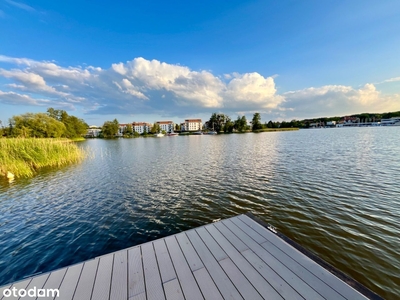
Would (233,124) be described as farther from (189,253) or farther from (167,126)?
(189,253)

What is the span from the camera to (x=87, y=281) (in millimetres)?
2459

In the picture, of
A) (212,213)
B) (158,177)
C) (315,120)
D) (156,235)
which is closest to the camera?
(156,235)

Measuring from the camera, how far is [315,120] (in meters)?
126

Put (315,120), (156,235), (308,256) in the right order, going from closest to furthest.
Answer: (308,256), (156,235), (315,120)

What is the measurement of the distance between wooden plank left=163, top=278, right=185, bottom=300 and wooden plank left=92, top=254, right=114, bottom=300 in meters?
0.76

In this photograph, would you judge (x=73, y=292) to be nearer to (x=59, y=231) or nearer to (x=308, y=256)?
(x=308, y=256)

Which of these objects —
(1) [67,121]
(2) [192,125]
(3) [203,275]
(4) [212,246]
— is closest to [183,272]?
(3) [203,275]

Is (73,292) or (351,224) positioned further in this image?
(351,224)

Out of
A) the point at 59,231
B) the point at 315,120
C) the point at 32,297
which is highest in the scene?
the point at 315,120

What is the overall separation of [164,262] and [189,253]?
1.49ft

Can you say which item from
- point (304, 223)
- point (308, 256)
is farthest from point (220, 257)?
point (304, 223)

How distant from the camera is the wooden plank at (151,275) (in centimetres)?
218

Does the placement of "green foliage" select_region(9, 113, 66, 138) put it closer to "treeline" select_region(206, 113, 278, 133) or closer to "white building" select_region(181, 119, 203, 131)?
"treeline" select_region(206, 113, 278, 133)

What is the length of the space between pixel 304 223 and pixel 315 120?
149304 mm
